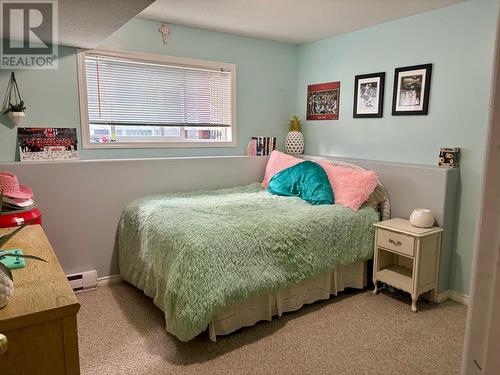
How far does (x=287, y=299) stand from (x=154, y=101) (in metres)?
2.18

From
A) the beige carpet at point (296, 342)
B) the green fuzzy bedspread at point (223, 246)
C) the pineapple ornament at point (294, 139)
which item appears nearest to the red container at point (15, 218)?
the green fuzzy bedspread at point (223, 246)

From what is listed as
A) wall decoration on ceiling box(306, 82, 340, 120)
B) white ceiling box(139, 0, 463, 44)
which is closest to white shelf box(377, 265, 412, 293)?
wall decoration on ceiling box(306, 82, 340, 120)

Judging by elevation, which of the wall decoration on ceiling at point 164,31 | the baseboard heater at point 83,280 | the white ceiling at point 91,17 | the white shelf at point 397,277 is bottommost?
the baseboard heater at point 83,280

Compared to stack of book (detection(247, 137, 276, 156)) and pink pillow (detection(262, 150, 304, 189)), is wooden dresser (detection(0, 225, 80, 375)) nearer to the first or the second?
pink pillow (detection(262, 150, 304, 189))

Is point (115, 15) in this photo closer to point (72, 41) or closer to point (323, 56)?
point (72, 41)

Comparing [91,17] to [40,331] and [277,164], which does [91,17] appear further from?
[277,164]

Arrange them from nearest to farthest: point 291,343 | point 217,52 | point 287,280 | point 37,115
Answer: point 291,343 → point 287,280 → point 37,115 → point 217,52

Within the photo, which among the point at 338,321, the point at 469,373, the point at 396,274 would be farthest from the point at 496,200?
the point at 396,274

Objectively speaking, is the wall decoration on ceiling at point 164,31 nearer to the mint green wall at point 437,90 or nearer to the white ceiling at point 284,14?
the white ceiling at point 284,14

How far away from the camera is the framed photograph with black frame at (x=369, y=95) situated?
3271 mm

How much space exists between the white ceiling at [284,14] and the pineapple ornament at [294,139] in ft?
3.20

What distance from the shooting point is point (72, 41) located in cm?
258

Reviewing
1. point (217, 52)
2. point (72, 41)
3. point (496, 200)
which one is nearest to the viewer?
point (496, 200)

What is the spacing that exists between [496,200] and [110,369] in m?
2.12
